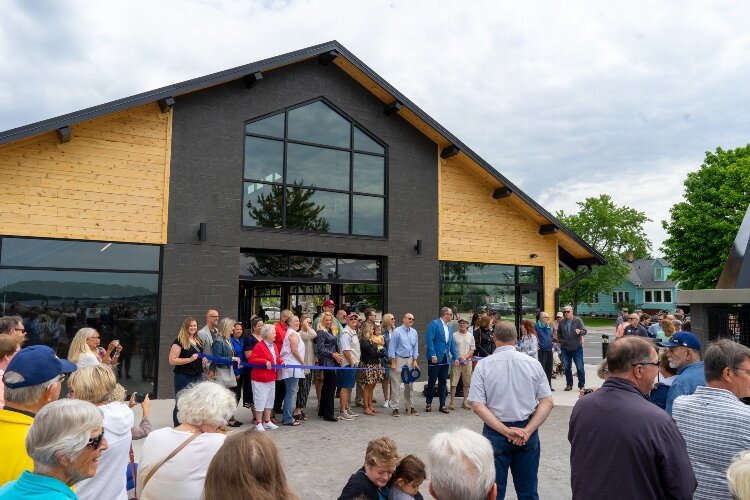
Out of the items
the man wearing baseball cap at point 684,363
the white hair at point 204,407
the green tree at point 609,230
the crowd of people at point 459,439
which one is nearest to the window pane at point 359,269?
the crowd of people at point 459,439

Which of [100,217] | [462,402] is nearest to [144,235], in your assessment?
[100,217]

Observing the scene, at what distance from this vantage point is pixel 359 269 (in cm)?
1351

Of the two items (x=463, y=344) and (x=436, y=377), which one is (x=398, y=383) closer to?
(x=436, y=377)

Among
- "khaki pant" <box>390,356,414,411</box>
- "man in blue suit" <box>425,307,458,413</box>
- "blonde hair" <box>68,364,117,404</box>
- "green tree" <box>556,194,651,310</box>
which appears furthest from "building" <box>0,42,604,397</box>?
"green tree" <box>556,194,651,310</box>

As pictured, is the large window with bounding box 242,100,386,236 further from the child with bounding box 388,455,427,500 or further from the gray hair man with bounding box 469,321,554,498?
the child with bounding box 388,455,427,500

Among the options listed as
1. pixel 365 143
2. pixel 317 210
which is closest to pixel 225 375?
pixel 317 210

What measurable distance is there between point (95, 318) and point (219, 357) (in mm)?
3368

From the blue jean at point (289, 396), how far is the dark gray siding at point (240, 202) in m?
2.94

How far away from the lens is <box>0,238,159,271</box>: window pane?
31.9 feet

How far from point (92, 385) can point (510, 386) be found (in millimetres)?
3088

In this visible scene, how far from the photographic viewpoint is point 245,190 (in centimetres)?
1213

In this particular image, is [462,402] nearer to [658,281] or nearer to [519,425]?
[519,425]

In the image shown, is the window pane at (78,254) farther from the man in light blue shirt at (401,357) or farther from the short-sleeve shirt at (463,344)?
the short-sleeve shirt at (463,344)

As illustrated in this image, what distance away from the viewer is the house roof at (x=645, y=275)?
223 ft
